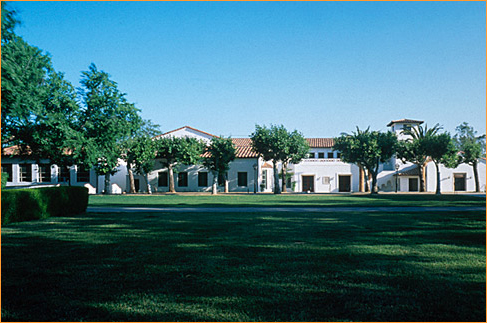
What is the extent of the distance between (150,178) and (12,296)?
4141cm

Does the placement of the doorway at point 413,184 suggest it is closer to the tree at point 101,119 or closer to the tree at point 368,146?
the tree at point 368,146

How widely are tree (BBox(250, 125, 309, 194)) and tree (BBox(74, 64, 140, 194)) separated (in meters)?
18.9

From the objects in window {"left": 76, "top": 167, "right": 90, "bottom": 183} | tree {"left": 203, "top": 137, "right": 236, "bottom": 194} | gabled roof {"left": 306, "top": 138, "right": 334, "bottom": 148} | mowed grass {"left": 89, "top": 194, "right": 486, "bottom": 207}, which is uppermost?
gabled roof {"left": 306, "top": 138, "right": 334, "bottom": 148}

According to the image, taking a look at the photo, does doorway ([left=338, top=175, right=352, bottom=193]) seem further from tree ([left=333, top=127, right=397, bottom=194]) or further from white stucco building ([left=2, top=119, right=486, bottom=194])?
tree ([left=333, top=127, right=397, bottom=194])

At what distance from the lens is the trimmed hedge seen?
37.7ft

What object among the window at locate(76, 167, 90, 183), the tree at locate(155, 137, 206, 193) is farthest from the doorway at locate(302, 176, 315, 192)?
the window at locate(76, 167, 90, 183)

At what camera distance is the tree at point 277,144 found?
126ft

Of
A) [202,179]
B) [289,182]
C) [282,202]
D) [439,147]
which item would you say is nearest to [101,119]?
[282,202]

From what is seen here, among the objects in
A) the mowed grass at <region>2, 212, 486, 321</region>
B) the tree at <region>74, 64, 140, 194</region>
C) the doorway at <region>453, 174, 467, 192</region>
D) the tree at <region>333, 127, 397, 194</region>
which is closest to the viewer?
the mowed grass at <region>2, 212, 486, 321</region>

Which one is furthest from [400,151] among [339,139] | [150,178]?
[150,178]

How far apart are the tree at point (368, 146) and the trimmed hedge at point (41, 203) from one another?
1101 inches

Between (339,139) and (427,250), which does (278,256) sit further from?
(339,139)

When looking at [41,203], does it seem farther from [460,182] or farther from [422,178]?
[460,182]

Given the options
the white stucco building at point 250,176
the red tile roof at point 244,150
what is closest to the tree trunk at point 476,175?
the white stucco building at point 250,176
